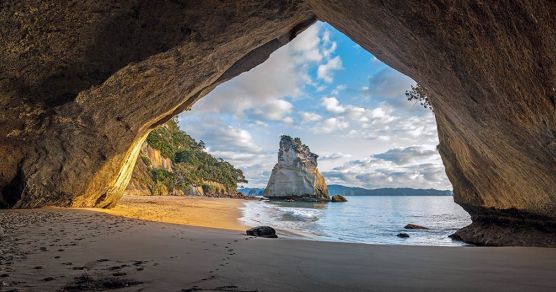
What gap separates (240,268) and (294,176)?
81.0 m

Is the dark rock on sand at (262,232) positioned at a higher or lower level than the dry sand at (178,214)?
higher

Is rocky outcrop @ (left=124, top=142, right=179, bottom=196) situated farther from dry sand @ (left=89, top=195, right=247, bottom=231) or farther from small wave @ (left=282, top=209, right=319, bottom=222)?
small wave @ (left=282, top=209, right=319, bottom=222)

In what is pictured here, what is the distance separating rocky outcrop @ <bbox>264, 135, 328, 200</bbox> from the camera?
8306cm

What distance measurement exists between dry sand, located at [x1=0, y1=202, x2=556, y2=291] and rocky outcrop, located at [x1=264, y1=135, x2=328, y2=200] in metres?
77.4

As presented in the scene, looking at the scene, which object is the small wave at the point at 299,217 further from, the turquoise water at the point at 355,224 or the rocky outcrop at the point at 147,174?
the rocky outcrop at the point at 147,174

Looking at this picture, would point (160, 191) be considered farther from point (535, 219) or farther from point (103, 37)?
point (535, 219)

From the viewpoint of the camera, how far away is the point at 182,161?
66062mm

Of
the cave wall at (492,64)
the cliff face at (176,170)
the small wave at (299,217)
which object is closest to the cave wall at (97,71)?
the cave wall at (492,64)

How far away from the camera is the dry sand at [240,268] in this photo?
10.5 ft

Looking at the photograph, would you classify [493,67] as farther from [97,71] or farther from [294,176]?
[294,176]

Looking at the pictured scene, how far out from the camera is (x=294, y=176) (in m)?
84.7

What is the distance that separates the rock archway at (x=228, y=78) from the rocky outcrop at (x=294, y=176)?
69.4 metres

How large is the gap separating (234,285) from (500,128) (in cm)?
602

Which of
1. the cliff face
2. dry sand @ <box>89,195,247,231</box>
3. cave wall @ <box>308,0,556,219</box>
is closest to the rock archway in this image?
cave wall @ <box>308,0,556,219</box>
